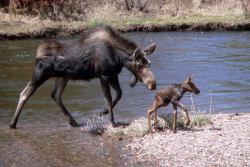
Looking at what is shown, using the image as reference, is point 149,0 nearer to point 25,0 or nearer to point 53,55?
point 25,0

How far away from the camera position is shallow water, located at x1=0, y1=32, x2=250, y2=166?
9422mm

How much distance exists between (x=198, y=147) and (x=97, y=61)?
2.88 meters

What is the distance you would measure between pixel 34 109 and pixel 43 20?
18611 mm

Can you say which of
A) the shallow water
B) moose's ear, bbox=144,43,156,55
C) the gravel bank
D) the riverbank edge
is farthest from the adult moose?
the riverbank edge

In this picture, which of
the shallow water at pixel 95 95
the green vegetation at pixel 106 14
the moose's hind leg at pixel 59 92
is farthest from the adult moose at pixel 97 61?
the green vegetation at pixel 106 14

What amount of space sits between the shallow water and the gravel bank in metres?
0.51

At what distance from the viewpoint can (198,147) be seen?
28.9ft

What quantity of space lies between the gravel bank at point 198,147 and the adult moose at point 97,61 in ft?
4.61

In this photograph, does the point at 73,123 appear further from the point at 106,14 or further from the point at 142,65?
the point at 106,14

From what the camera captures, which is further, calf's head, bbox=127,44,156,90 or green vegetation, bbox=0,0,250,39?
green vegetation, bbox=0,0,250,39

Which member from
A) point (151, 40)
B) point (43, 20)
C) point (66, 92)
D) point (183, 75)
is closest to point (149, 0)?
point (43, 20)

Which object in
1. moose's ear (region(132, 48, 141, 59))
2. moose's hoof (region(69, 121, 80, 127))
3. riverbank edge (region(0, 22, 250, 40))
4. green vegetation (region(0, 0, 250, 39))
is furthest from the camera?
green vegetation (region(0, 0, 250, 39))

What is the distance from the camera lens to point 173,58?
21.3 m

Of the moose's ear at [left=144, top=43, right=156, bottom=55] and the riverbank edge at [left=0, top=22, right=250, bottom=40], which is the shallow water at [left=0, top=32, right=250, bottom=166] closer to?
the moose's ear at [left=144, top=43, right=156, bottom=55]
